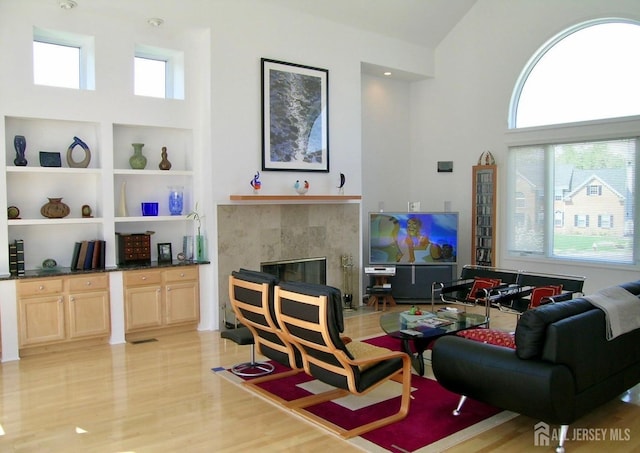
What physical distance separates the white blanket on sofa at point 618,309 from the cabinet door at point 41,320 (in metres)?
5.28

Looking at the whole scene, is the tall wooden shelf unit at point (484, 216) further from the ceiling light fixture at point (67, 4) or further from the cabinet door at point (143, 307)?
the ceiling light fixture at point (67, 4)

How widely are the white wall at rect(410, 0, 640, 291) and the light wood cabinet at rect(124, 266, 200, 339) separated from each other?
4.66 meters

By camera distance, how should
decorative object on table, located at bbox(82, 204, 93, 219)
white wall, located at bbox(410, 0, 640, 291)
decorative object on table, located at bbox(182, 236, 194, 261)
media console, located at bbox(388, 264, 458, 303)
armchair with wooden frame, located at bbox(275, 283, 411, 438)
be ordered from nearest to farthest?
armchair with wooden frame, located at bbox(275, 283, 411, 438)
decorative object on table, located at bbox(82, 204, 93, 219)
decorative object on table, located at bbox(182, 236, 194, 261)
white wall, located at bbox(410, 0, 640, 291)
media console, located at bbox(388, 264, 458, 303)

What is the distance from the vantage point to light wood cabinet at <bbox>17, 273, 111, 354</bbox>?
603 centimetres

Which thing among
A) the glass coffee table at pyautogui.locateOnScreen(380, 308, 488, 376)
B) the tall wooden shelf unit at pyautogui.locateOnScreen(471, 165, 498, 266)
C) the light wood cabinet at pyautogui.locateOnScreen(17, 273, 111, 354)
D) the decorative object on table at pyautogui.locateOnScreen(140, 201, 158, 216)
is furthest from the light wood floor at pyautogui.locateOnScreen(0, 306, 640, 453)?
the tall wooden shelf unit at pyautogui.locateOnScreen(471, 165, 498, 266)

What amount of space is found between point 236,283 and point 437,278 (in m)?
4.62

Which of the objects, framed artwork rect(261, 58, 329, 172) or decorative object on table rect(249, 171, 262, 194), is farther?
framed artwork rect(261, 58, 329, 172)

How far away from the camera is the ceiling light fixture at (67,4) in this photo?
243 inches

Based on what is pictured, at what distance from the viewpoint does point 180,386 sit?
5.15m

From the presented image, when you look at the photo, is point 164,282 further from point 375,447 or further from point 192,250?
point 375,447

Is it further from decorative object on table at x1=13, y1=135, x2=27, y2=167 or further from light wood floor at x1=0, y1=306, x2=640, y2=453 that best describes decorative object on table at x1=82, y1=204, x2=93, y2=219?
light wood floor at x1=0, y1=306, x2=640, y2=453

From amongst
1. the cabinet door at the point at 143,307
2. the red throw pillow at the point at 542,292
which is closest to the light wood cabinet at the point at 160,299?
the cabinet door at the point at 143,307

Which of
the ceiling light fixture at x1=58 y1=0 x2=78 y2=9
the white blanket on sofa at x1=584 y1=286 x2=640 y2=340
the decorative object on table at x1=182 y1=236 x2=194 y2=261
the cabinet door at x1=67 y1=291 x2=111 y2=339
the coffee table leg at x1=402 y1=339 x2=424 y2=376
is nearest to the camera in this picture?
the white blanket on sofa at x1=584 y1=286 x2=640 y2=340

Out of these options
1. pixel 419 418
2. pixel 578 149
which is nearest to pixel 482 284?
pixel 578 149
